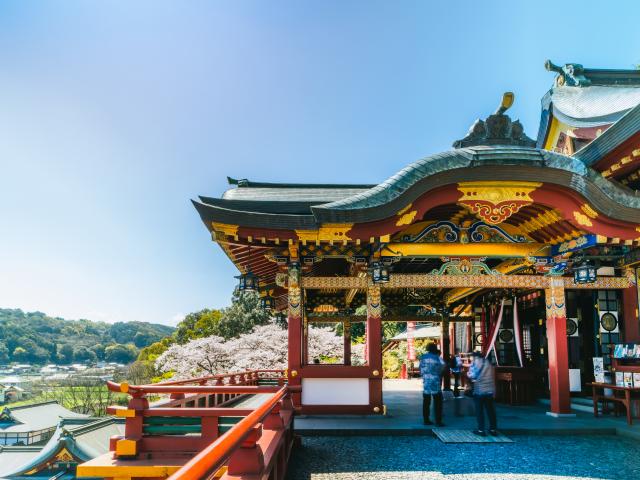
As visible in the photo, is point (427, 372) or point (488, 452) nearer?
point (488, 452)

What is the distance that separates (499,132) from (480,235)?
6.52 feet

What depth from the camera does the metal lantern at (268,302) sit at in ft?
53.1

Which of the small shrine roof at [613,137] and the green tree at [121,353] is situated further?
the green tree at [121,353]

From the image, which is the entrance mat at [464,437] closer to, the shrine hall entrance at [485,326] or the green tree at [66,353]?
the shrine hall entrance at [485,326]

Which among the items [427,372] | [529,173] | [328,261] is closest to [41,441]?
[328,261]

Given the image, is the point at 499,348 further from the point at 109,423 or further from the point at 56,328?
the point at 56,328

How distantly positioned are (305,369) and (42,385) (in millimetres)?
80782

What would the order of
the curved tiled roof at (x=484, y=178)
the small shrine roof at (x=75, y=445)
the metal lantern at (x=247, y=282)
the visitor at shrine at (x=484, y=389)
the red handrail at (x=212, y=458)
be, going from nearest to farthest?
the red handrail at (x=212, y=458)
the visitor at shrine at (x=484, y=389)
the curved tiled roof at (x=484, y=178)
the metal lantern at (x=247, y=282)
the small shrine roof at (x=75, y=445)

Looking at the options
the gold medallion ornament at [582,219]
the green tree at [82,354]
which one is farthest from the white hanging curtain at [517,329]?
the green tree at [82,354]

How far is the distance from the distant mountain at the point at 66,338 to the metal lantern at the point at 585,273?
134m

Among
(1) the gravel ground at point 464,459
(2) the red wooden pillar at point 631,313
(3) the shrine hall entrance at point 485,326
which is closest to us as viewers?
(1) the gravel ground at point 464,459

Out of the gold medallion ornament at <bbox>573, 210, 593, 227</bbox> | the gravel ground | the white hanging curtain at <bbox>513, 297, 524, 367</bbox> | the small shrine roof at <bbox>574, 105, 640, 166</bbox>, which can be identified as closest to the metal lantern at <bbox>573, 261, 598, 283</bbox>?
the gold medallion ornament at <bbox>573, 210, 593, 227</bbox>

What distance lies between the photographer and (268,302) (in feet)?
54.8

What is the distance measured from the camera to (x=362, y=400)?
9.34 meters
